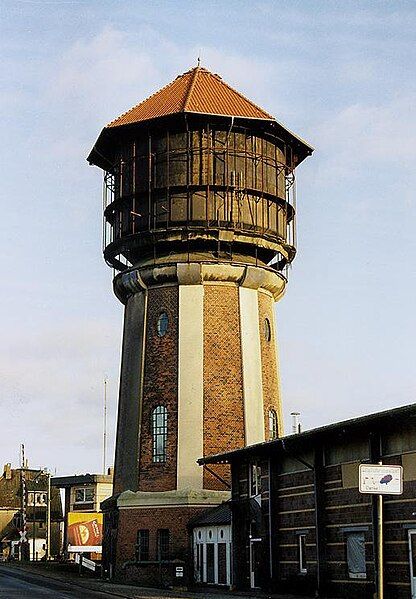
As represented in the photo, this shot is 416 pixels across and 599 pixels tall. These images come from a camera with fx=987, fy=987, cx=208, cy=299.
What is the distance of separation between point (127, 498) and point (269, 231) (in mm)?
13095

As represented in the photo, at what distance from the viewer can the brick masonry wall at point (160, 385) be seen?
41.4 m

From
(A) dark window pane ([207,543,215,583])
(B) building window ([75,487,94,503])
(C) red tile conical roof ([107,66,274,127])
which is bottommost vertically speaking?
(A) dark window pane ([207,543,215,583])

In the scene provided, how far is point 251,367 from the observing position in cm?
4259

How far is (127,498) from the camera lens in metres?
41.8

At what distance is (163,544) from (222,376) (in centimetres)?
739

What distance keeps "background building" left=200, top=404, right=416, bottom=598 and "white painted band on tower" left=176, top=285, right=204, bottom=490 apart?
347cm

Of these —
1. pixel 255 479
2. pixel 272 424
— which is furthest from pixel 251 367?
pixel 255 479

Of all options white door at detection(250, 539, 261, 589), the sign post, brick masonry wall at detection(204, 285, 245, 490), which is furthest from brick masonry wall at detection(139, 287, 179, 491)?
the sign post

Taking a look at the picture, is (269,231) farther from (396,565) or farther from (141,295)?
(396,565)

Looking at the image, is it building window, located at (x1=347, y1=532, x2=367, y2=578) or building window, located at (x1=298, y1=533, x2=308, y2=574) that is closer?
building window, located at (x1=347, y1=532, x2=367, y2=578)

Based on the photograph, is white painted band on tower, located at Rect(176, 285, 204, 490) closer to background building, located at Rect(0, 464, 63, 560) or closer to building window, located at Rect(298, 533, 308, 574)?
building window, located at Rect(298, 533, 308, 574)

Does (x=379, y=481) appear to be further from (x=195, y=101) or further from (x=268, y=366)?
(x=195, y=101)

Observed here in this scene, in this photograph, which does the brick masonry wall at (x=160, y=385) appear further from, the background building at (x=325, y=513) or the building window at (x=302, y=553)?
the building window at (x=302, y=553)

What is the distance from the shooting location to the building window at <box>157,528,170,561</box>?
40438mm
